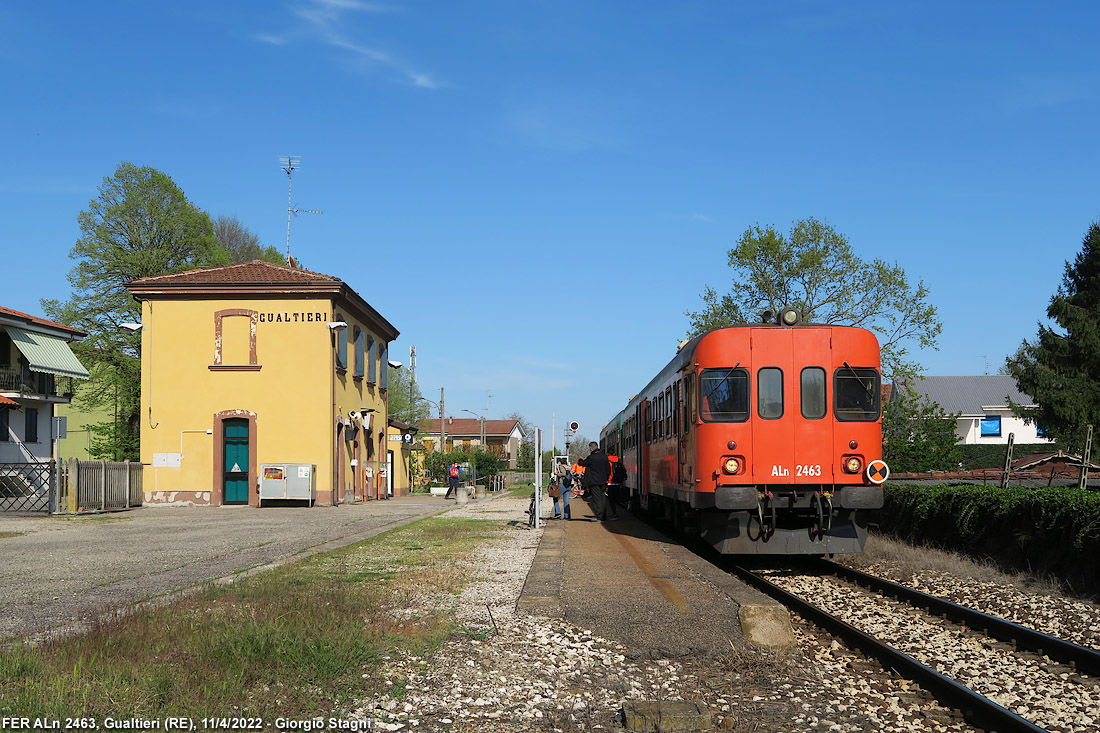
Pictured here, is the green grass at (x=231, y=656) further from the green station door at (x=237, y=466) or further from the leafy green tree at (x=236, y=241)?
the leafy green tree at (x=236, y=241)

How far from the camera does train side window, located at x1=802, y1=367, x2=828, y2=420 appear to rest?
41.1 ft

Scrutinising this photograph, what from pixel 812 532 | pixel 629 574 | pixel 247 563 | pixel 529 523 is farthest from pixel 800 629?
pixel 529 523

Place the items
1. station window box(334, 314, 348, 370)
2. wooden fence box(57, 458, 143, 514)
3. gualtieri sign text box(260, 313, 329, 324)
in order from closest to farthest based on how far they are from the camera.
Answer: wooden fence box(57, 458, 143, 514), gualtieri sign text box(260, 313, 329, 324), station window box(334, 314, 348, 370)

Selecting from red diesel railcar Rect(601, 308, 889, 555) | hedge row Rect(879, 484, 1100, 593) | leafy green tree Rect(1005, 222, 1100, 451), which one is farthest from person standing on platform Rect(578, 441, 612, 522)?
leafy green tree Rect(1005, 222, 1100, 451)

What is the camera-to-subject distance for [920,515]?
51.2 ft

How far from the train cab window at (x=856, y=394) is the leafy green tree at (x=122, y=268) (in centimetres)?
3388

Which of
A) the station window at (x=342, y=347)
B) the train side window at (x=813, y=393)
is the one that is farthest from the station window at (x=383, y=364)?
the train side window at (x=813, y=393)

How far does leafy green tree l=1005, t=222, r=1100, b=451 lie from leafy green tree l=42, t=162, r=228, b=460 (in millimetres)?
37225

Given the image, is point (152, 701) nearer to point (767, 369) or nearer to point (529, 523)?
point (767, 369)

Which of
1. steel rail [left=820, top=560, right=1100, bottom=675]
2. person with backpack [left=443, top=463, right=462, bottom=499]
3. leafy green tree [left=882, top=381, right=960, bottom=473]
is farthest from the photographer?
person with backpack [left=443, top=463, right=462, bottom=499]

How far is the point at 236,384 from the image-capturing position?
95.9 ft

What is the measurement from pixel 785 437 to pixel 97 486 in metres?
18.2

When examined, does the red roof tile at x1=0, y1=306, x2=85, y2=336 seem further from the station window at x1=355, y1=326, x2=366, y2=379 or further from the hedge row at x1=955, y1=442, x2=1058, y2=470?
the hedge row at x1=955, y1=442, x2=1058, y2=470

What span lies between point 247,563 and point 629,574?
4989 millimetres
